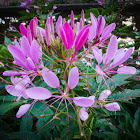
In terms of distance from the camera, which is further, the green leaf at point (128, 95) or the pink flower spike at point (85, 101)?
the green leaf at point (128, 95)

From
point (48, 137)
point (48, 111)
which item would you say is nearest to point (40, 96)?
point (48, 111)

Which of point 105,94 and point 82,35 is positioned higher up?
point 82,35

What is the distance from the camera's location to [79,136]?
0.49 m

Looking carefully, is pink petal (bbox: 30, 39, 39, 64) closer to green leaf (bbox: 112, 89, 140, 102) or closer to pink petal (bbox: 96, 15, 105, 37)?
pink petal (bbox: 96, 15, 105, 37)

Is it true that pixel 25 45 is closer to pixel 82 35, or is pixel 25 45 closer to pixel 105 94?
pixel 82 35

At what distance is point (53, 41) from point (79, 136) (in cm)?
32

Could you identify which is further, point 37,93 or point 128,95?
point 128,95

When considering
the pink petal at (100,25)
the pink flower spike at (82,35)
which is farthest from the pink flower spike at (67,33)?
the pink petal at (100,25)

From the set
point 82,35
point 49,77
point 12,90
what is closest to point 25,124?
point 12,90

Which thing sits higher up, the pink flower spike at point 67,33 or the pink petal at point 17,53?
the pink flower spike at point 67,33

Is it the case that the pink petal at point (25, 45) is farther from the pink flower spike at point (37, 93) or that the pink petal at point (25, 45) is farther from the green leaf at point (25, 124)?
the green leaf at point (25, 124)

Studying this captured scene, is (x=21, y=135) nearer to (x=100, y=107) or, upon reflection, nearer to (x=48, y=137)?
(x=48, y=137)

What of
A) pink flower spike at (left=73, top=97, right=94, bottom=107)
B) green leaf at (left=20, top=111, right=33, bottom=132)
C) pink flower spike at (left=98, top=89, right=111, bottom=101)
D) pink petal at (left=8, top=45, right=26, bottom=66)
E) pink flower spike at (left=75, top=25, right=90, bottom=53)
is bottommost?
green leaf at (left=20, top=111, right=33, bottom=132)

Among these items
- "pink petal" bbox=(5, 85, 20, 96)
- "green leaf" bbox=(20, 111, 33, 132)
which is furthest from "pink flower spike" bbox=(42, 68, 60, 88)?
"green leaf" bbox=(20, 111, 33, 132)
